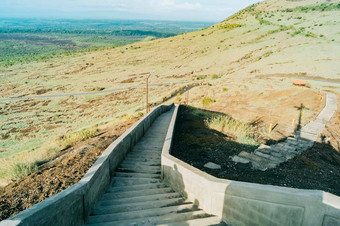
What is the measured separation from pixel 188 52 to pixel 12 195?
207 ft

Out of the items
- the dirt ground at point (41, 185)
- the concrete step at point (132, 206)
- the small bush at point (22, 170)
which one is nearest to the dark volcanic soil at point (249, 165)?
the concrete step at point (132, 206)

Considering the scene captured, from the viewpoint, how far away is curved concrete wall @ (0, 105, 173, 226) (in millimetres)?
3607

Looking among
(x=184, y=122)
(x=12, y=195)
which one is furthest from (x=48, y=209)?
(x=184, y=122)

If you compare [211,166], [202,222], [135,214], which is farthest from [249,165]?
[135,214]

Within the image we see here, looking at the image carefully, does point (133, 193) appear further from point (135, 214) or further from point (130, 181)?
point (135, 214)

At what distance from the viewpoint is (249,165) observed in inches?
346

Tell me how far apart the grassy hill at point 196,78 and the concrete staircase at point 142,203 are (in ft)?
11.3

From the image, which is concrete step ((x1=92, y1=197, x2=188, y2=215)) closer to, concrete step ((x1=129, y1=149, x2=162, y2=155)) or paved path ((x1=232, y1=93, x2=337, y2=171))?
concrete step ((x1=129, y1=149, x2=162, y2=155))

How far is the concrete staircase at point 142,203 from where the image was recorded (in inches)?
192

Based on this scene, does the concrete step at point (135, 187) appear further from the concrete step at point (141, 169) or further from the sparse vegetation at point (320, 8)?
the sparse vegetation at point (320, 8)

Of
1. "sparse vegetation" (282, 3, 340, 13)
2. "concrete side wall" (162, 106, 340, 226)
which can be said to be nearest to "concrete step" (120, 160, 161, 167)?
"concrete side wall" (162, 106, 340, 226)

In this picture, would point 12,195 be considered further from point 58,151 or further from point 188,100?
point 188,100

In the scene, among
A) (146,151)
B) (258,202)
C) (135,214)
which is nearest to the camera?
(258,202)

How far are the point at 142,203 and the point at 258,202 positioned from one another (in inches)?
95.4
